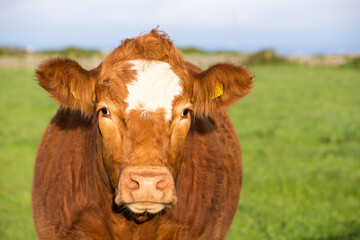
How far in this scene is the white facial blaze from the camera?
9.41 ft

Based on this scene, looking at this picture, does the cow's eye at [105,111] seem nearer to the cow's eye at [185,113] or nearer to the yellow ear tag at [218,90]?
the cow's eye at [185,113]

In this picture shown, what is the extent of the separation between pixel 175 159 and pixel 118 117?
48cm

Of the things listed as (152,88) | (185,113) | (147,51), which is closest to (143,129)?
(152,88)

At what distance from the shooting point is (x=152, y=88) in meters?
2.92

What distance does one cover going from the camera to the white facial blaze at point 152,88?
2867 millimetres

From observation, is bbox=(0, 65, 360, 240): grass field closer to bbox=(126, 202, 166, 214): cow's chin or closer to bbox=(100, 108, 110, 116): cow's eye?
bbox=(100, 108, 110, 116): cow's eye

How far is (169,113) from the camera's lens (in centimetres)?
291

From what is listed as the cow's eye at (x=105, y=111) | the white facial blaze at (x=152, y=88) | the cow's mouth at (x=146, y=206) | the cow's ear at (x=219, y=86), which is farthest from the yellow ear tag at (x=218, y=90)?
the cow's mouth at (x=146, y=206)

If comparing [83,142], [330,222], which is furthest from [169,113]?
[330,222]

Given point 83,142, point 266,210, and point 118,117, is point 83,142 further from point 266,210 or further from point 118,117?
point 266,210

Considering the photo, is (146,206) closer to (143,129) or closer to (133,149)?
(133,149)

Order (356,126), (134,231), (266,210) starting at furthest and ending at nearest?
(356,126) < (266,210) < (134,231)

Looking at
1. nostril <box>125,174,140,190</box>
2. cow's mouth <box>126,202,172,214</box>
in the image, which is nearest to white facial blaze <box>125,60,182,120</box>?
nostril <box>125,174,140,190</box>

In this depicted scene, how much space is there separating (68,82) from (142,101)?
2.21 ft
